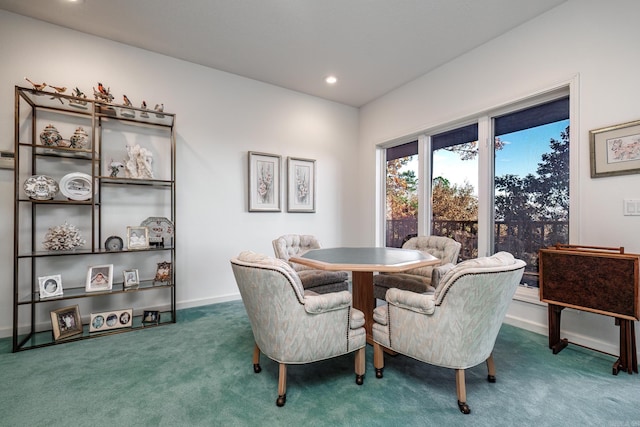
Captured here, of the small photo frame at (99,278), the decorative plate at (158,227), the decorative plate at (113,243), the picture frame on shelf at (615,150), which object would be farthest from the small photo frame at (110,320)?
the picture frame on shelf at (615,150)

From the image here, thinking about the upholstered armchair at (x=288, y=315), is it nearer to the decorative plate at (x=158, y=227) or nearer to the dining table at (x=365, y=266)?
the dining table at (x=365, y=266)

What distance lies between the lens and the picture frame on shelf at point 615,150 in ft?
7.12

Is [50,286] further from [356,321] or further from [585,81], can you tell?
[585,81]

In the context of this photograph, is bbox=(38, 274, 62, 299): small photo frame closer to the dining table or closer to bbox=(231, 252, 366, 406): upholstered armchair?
bbox=(231, 252, 366, 406): upholstered armchair

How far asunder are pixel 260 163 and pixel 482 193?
109 inches

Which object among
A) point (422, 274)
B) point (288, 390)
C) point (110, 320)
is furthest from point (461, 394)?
point (110, 320)

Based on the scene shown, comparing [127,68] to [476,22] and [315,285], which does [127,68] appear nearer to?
[315,285]

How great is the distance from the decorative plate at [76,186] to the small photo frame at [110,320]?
1.11 m

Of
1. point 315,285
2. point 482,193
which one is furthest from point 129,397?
point 482,193

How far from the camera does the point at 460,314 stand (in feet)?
5.10

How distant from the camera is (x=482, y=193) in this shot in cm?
323

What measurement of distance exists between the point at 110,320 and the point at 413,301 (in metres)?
2.78

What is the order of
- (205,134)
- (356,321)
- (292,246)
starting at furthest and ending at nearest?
(205,134) → (292,246) → (356,321)

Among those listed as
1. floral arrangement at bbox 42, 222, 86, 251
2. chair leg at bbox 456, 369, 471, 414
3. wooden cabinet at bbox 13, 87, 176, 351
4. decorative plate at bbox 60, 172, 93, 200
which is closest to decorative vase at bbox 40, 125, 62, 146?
wooden cabinet at bbox 13, 87, 176, 351
